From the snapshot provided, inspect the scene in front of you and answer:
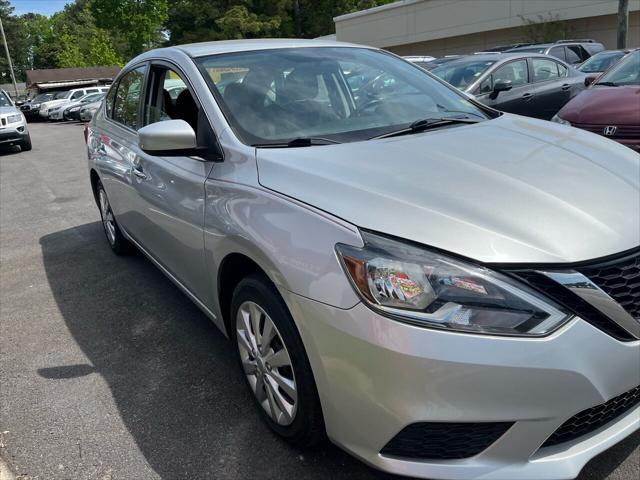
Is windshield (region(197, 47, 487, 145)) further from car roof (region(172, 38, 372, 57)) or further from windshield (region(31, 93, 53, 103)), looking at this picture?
windshield (region(31, 93, 53, 103))

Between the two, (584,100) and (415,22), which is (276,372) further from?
(415,22)

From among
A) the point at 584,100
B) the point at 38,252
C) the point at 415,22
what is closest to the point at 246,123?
the point at 38,252

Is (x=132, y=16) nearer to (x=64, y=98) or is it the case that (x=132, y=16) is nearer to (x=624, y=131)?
(x=64, y=98)

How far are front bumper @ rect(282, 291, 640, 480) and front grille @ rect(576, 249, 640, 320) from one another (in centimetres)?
13

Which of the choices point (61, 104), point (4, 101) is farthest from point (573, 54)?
point (61, 104)

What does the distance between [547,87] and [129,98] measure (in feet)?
23.1

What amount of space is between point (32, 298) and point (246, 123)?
2803 mm

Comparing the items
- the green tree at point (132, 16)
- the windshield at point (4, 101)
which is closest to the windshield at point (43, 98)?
the green tree at point (132, 16)

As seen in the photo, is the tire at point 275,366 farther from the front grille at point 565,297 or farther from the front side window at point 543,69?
the front side window at point 543,69

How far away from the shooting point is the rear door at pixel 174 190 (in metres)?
2.74

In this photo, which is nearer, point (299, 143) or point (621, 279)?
point (621, 279)

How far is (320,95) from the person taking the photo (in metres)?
2.95

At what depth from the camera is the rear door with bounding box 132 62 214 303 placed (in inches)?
108

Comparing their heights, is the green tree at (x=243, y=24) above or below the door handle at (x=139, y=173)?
above
